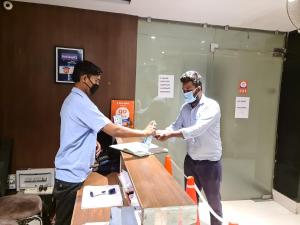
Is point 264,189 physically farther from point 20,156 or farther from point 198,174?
point 20,156

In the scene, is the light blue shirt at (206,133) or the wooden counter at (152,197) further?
the light blue shirt at (206,133)

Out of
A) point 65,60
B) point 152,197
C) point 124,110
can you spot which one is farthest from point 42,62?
point 152,197

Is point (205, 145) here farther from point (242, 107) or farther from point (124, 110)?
point (242, 107)

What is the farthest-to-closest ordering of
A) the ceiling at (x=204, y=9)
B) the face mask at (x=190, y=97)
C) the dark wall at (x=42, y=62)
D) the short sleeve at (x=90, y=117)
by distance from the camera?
the dark wall at (x=42, y=62) < the ceiling at (x=204, y=9) < the face mask at (x=190, y=97) < the short sleeve at (x=90, y=117)

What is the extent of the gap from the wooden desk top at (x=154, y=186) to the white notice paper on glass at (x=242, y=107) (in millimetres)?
2156

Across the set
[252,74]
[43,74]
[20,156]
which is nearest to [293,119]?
[252,74]

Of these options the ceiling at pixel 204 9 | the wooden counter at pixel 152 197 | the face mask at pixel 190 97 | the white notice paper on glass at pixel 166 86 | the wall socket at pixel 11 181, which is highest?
the ceiling at pixel 204 9

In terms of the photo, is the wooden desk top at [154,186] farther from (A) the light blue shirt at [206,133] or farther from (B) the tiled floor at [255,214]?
(B) the tiled floor at [255,214]

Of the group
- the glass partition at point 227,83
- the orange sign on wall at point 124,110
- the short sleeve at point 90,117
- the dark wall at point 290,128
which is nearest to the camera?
the short sleeve at point 90,117

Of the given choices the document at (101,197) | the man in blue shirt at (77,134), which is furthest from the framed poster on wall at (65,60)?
the document at (101,197)

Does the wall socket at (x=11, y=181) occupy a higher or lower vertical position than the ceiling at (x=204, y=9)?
lower

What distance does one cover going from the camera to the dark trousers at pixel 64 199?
175 centimetres

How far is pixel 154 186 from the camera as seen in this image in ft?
3.92

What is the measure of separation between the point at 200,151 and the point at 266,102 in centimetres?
174
